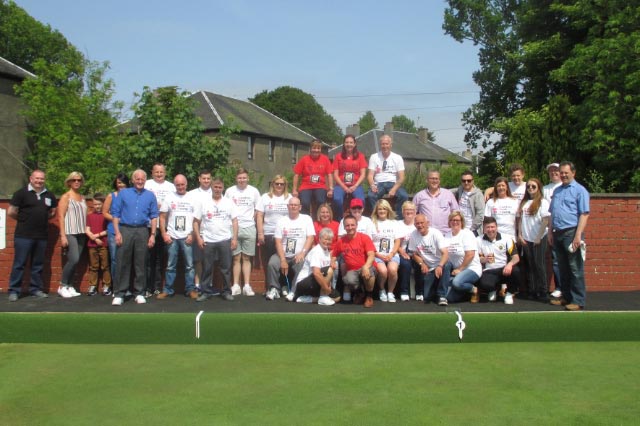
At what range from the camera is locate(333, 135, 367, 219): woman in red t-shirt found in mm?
8891

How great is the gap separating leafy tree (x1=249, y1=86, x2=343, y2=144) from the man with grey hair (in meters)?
56.4

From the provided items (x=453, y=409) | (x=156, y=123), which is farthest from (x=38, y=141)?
(x=453, y=409)

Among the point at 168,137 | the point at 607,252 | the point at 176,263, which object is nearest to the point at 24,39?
the point at 168,137

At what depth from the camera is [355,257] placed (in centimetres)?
781

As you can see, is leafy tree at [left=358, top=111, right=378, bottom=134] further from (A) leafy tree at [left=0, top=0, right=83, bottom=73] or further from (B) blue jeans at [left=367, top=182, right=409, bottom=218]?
(B) blue jeans at [left=367, top=182, right=409, bottom=218]

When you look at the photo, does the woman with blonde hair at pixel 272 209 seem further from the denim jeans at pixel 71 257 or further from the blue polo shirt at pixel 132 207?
the denim jeans at pixel 71 257

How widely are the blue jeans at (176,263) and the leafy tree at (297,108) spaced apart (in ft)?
184

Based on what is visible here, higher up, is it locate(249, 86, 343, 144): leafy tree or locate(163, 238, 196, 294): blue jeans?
locate(249, 86, 343, 144): leafy tree

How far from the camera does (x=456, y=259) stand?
790 centimetres

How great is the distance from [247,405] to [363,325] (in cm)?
252

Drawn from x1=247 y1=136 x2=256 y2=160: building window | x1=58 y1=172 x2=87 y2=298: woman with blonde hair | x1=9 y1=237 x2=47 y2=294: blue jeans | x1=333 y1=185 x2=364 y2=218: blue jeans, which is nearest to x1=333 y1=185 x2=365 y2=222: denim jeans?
x1=333 y1=185 x2=364 y2=218: blue jeans

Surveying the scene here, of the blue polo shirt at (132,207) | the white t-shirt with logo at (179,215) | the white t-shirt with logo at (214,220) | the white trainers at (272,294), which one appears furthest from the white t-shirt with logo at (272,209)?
the blue polo shirt at (132,207)

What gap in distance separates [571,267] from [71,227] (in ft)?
21.3

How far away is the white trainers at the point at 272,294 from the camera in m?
8.20
